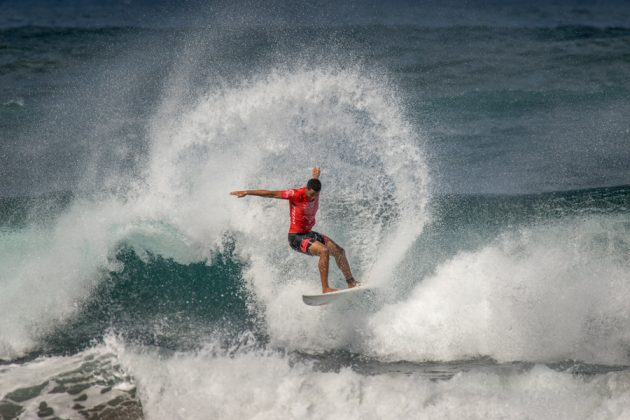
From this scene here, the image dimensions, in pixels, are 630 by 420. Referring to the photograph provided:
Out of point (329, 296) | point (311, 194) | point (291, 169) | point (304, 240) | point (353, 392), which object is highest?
point (291, 169)

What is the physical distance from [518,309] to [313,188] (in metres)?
3.77

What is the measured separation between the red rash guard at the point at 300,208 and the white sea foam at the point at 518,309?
192 cm

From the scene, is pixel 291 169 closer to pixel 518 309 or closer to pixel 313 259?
pixel 313 259

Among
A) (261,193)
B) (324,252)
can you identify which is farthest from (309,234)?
(261,193)

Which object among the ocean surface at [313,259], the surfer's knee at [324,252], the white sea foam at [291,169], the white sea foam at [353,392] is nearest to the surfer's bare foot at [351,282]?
the surfer's knee at [324,252]

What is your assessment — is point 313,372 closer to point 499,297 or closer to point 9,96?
point 499,297

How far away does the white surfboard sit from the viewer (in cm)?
1040

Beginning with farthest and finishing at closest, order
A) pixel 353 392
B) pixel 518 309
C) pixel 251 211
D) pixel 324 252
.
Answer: pixel 251 211
pixel 518 309
pixel 324 252
pixel 353 392

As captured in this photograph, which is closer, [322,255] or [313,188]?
[313,188]

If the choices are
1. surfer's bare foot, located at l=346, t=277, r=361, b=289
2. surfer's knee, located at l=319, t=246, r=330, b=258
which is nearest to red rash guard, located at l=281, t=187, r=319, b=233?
surfer's knee, located at l=319, t=246, r=330, b=258

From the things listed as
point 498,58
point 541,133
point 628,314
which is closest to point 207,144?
point 628,314

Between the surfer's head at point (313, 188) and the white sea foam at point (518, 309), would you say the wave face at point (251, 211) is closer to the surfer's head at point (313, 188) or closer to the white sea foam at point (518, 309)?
the white sea foam at point (518, 309)

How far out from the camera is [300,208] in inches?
412

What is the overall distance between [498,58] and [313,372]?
19089 millimetres
